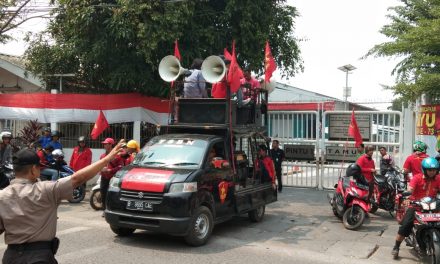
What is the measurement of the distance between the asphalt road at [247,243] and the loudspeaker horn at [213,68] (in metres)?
2.83

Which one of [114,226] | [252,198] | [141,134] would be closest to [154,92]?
[141,134]

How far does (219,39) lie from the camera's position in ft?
45.2

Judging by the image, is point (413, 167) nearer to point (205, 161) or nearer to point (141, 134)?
point (205, 161)

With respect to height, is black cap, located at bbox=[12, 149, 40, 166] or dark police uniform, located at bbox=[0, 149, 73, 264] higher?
black cap, located at bbox=[12, 149, 40, 166]

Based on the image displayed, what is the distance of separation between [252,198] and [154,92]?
629cm

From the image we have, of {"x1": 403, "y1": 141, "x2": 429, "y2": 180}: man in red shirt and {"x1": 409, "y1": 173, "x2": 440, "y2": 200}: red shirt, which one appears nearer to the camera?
{"x1": 409, "y1": 173, "x2": 440, "y2": 200}: red shirt

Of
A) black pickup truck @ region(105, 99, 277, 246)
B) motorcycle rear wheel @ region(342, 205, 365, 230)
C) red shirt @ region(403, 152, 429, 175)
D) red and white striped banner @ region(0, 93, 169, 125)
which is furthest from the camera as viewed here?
red and white striped banner @ region(0, 93, 169, 125)

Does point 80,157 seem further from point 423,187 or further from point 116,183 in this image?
point 423,187

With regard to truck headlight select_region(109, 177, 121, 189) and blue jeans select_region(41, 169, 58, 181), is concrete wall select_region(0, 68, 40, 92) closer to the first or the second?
blue jeans select_region(41, 169, 58, 181)

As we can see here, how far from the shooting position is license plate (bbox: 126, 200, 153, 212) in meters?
7.42

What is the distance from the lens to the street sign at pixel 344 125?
14.1 metres

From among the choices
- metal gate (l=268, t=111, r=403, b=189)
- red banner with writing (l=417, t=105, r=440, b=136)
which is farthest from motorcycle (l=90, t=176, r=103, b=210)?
red banner with writing (l=417, t=105, r=440, b=136)

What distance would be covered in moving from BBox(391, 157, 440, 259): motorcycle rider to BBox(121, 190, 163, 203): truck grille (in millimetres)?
3581

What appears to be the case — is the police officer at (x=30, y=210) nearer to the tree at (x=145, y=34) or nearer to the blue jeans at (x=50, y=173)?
the blue jeans at (x=50, y=173)
